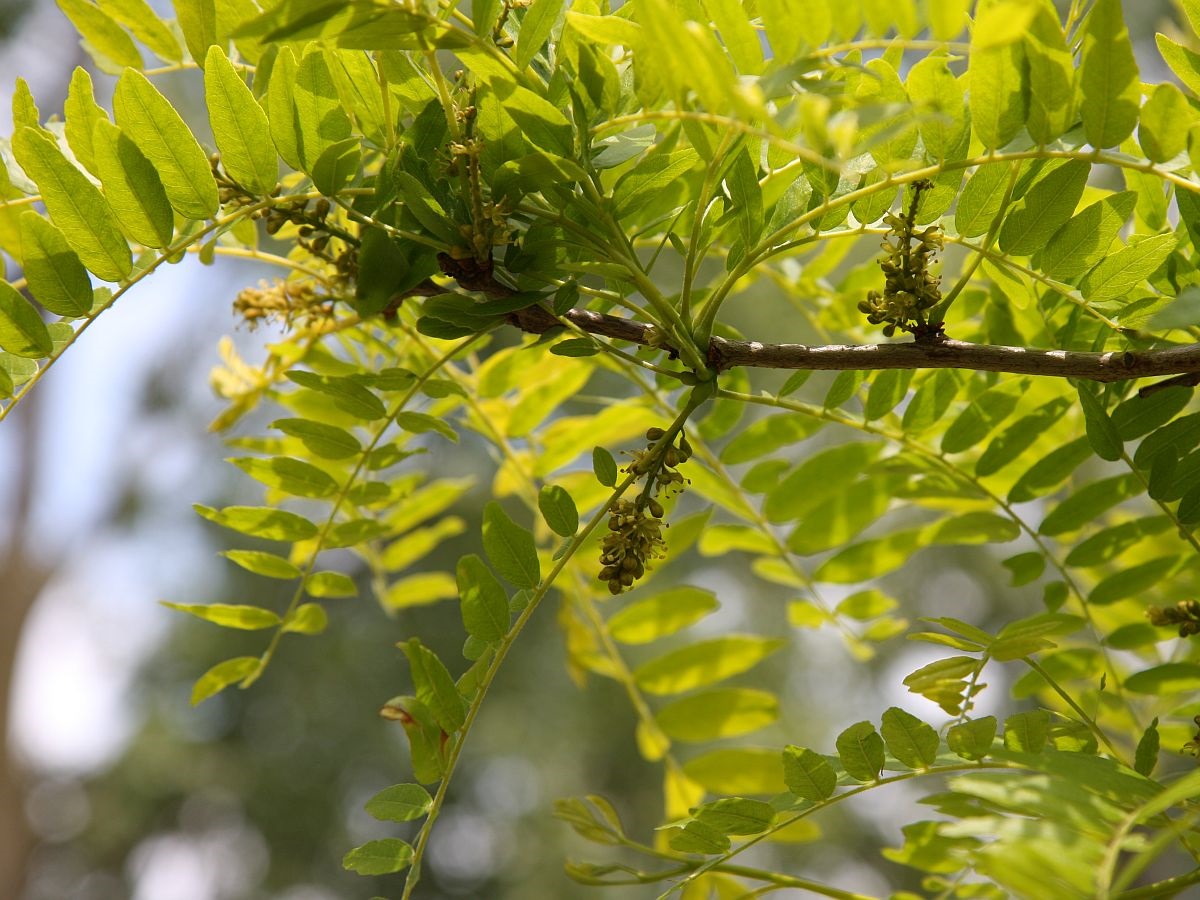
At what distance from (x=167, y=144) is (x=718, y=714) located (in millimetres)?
532

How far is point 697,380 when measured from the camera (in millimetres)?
→ 464

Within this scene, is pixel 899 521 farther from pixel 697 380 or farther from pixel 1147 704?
pixel 697 380

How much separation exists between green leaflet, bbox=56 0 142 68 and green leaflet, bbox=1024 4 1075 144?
1.51ft

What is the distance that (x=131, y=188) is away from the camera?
0.46m

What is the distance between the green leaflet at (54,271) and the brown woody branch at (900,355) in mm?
177

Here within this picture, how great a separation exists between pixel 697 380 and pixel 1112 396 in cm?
23

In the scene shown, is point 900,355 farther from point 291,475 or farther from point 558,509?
point 291,475

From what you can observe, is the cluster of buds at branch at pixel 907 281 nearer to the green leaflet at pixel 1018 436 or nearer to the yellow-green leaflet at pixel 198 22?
the green leaflet at pixel 1018 436

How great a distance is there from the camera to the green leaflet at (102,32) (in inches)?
22.0

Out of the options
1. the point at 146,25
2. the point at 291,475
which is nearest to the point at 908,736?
the point at 291,475

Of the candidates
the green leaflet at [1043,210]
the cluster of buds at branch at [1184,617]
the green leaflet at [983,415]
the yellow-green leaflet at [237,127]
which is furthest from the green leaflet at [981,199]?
the yellow-green leaflet at [237,127]

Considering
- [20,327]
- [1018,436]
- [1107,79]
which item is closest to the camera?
[1107,79]

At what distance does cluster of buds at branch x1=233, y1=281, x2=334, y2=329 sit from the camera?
59cm

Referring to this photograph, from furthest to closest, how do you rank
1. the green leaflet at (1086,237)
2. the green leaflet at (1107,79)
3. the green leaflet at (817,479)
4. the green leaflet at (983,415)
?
the green leaflet at (817,479) < the green leaflet at (983,415) < the green leaflet at (1086,237) < the green leaflet at (1107,79)
